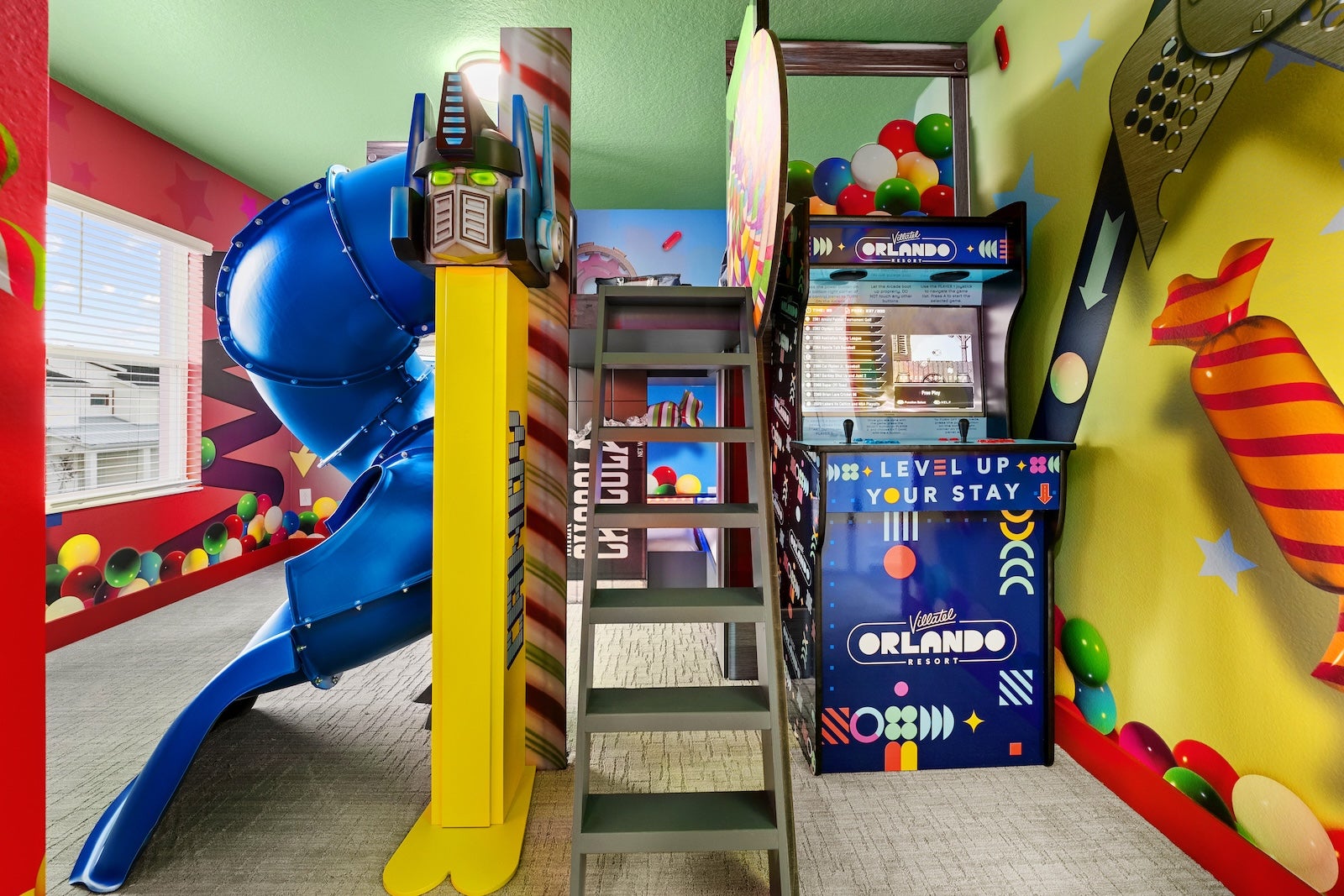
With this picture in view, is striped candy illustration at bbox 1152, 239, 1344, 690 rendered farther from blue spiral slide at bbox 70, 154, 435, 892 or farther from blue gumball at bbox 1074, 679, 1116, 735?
blue spiral slide at bbox 70, 154, 435, 892

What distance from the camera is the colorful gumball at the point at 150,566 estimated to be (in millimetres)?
3828

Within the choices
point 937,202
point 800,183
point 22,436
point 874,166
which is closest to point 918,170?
point 937,202

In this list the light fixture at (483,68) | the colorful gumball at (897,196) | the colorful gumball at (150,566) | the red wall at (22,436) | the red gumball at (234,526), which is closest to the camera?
the red wall at (22,436)

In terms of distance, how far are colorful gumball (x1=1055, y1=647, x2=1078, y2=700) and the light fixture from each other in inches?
129

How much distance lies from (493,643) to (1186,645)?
6.17 feet

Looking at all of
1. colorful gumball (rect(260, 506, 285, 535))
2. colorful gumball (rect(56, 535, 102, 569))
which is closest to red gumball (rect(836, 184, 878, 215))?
colorful gumball (rect(56, 535, 102, 569))

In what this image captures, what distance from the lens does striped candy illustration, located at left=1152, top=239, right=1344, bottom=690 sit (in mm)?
1397

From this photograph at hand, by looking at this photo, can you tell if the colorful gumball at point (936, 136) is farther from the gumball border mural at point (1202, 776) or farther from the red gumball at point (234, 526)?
the red gumball at point (234, 526)

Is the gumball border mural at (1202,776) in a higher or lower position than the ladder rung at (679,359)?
lower

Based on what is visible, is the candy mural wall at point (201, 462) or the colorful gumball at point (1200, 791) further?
the candy mural wall at point (201, 462)

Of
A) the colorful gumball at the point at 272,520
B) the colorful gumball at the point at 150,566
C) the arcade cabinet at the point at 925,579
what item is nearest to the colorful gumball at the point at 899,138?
the arcade cabinet at the point at 925,579

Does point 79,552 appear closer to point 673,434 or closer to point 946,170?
point 673,434

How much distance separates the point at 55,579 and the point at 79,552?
0.17 meters

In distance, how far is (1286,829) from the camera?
148 cm
